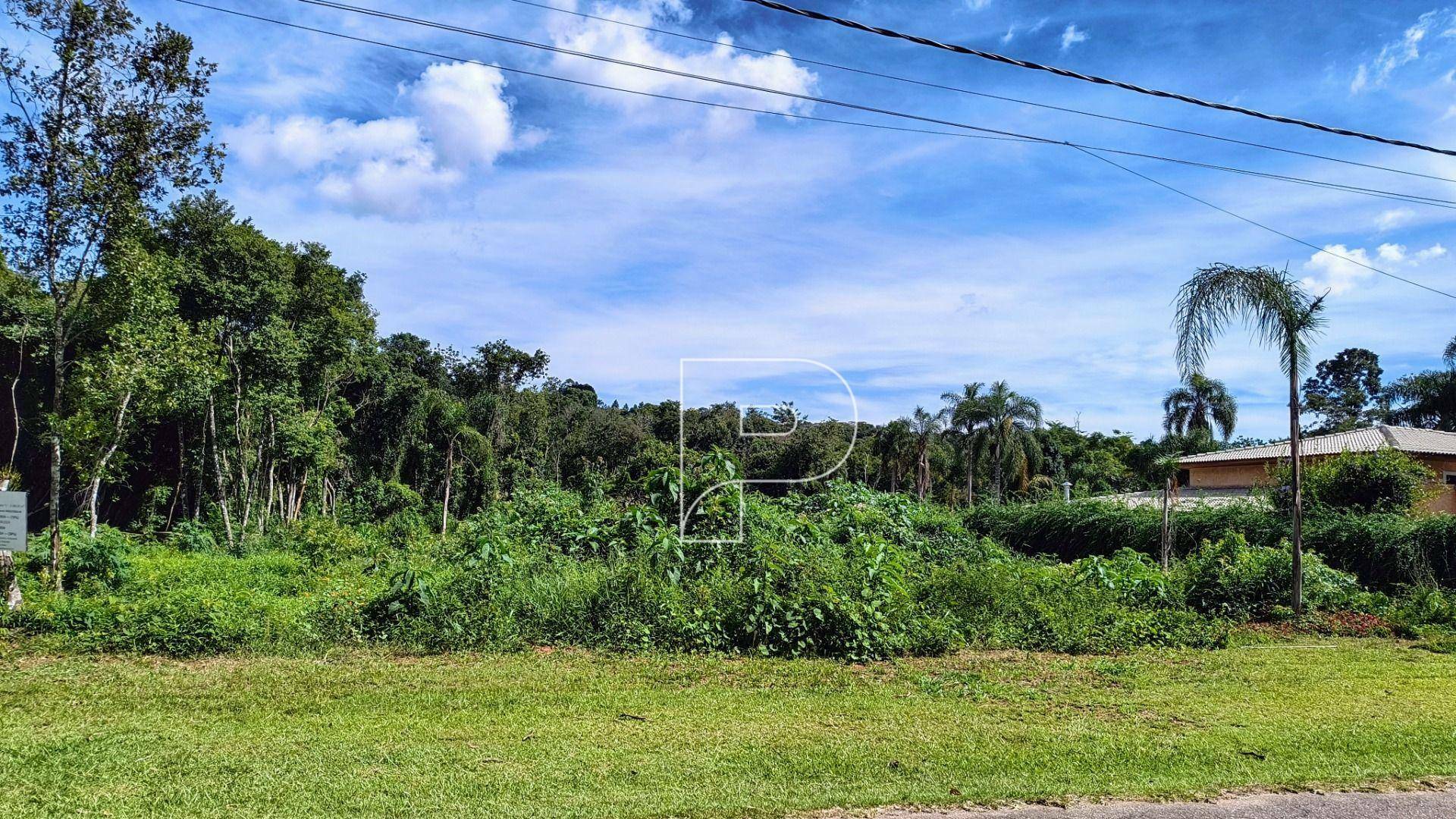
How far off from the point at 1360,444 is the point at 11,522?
2963cm

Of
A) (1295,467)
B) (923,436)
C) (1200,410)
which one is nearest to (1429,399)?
(1200,410)

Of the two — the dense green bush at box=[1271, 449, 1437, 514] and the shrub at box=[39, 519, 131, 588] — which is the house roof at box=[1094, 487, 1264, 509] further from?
the shrub at box=[39, 519, 131, 588]

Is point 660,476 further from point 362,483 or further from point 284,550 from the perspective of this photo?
point 362,483

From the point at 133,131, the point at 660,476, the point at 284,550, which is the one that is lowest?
the point at 284,550

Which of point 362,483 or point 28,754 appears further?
point 362,483

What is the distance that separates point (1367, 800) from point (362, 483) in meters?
25.3

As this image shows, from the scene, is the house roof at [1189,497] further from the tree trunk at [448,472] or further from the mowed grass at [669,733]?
the tree trunk at [448,472]

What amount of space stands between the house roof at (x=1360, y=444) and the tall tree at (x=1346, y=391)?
57.5 feet

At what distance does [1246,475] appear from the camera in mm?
26953

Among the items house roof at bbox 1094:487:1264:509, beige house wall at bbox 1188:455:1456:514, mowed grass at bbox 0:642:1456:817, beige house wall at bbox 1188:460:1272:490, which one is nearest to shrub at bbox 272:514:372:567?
mowed grass at bbox 0:642:1456:817

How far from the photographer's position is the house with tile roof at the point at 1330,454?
22953 mm

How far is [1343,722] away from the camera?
5340mm

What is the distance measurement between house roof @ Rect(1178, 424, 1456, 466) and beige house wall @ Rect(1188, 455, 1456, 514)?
231 millimetres

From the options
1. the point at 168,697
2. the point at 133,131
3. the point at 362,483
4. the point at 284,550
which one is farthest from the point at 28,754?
the point at 362,483
